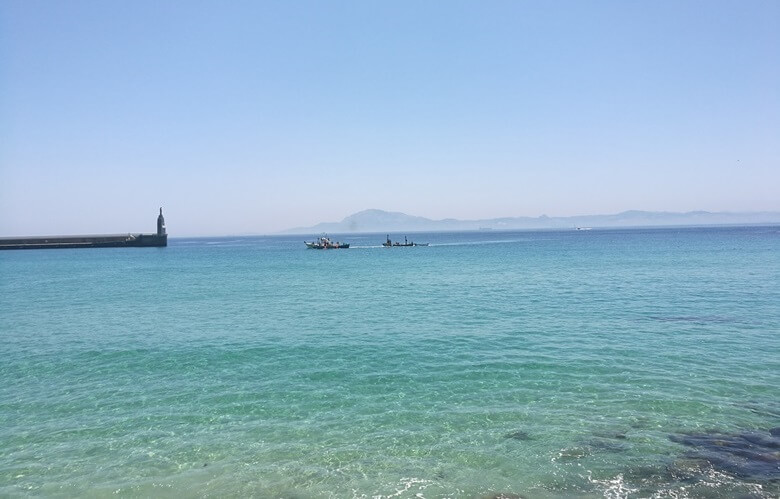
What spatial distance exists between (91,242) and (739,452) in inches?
6678

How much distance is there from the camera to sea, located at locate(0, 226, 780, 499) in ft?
38.8

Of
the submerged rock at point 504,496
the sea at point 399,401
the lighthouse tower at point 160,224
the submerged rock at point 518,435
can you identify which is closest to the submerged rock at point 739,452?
the sea at point 399,401

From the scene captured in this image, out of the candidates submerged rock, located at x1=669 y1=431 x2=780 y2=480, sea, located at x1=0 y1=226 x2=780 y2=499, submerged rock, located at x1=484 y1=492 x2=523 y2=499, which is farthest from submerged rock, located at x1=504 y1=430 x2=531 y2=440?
submerged rock, located at x1=669 y1=431 x2=780 y2=480

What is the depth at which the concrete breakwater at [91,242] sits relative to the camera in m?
148

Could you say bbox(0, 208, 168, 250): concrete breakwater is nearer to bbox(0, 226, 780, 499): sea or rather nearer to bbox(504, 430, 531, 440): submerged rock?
bbox(0, 226, 780, 499): sea

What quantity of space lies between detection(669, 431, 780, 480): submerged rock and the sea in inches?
2.5

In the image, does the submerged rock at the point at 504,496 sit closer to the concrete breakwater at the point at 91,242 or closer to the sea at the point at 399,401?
the sea at the point at 399,401

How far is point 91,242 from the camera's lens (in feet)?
489

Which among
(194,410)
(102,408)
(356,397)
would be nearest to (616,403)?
(356,397)

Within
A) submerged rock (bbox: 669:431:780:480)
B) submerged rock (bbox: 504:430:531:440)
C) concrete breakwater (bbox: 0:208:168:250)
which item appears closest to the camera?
submerged rock (bbox: 669:431:780:480)

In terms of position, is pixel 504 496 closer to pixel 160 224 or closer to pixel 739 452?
pixel 739 452

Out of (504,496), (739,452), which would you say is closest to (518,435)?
(504,496)

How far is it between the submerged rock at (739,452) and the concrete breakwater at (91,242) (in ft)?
514

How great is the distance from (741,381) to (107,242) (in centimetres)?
16329
